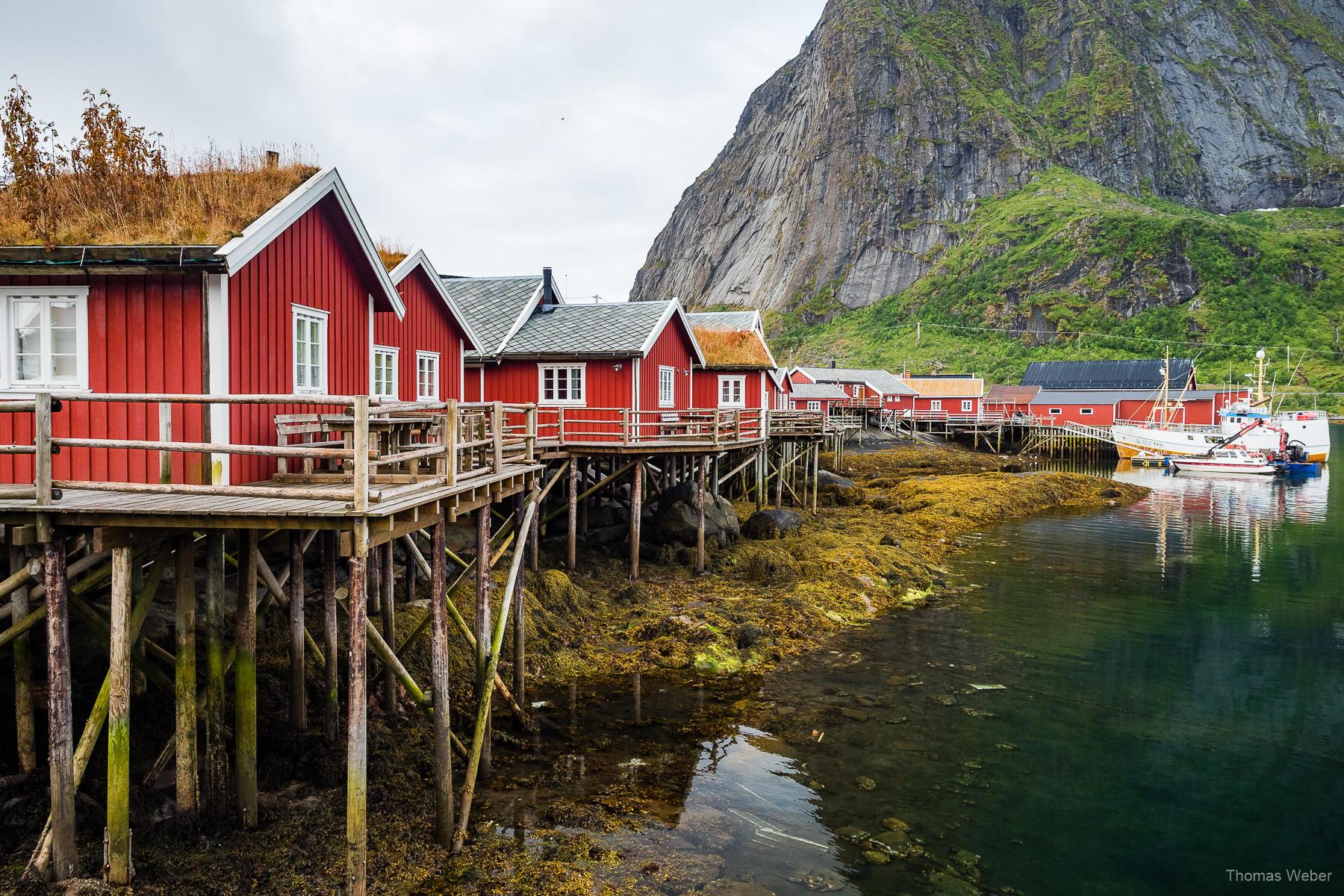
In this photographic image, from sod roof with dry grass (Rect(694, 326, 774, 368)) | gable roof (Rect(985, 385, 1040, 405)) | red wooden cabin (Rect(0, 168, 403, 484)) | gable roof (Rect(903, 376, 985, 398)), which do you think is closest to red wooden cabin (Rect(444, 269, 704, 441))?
sod roof with dry grass (Rect(694, 326, 774, 368))

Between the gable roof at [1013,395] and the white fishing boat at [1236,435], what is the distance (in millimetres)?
15022

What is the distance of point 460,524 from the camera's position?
18.6 m

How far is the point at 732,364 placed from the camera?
35156 millimetres

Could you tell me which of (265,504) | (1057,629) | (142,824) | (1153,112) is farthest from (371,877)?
(1153,112)

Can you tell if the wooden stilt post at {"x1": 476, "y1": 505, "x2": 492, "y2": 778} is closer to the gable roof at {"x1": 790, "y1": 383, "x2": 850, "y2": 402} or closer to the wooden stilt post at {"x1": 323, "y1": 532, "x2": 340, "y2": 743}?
the wooden stilt post at {"x1": 323, "y1": 532, "x2": 340, "y2": 743}

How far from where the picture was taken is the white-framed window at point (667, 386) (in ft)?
88.8

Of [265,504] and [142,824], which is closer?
[265,504]

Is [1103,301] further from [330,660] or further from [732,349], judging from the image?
[330,660]

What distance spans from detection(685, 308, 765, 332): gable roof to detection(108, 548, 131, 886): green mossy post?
3073 centimetres

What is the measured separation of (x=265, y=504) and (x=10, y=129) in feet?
27.9

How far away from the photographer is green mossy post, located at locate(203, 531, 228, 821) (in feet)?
30.5

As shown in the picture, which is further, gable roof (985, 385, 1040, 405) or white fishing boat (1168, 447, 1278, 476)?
gable roof (985, 385, 1040, 405)

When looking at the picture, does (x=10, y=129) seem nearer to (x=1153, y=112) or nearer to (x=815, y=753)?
(x=815, y=753)

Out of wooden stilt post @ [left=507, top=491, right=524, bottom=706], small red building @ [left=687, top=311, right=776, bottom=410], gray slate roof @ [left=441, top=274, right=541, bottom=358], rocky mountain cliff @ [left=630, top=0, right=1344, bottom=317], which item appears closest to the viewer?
wooden stilt post @ [left=507, top=491, right=524, bottom=706]
